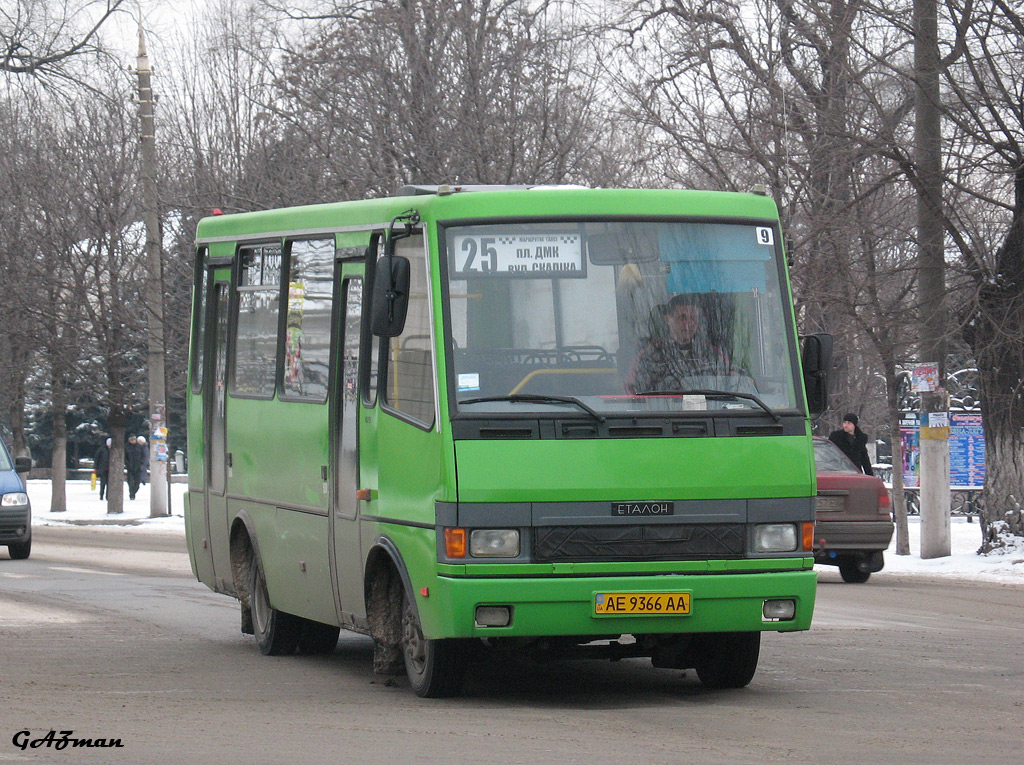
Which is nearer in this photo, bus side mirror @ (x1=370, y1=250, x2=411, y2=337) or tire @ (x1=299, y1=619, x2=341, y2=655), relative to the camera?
bus side mirror @ (x1=370, y1=250, x2=411, y2=337)

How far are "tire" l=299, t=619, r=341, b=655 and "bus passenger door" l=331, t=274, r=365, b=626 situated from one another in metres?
1.60

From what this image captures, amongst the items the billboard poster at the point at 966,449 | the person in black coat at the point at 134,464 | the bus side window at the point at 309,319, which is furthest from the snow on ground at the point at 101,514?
the bus side window at the point at 309,319

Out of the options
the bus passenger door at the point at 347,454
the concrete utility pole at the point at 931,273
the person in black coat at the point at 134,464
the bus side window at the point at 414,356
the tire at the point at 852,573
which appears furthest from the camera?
the person in black coat at the point at 134,464

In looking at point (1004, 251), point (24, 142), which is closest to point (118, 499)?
point (24, 142)

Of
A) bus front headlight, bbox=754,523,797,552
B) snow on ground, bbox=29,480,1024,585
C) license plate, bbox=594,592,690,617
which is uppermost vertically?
bus front headlight, bbox=754,523,797,552

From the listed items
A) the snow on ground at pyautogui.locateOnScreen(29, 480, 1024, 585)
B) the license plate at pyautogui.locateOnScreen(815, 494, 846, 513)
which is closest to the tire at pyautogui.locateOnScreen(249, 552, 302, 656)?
the license plate at pyautogui.locateOnScreen(815, 494, 846, 513)

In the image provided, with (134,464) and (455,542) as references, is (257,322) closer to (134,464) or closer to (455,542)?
(455,542)

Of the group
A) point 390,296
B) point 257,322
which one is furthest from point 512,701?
point 257,322

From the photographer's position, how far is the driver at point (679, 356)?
9.27m

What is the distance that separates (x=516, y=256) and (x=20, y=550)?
15420 mm

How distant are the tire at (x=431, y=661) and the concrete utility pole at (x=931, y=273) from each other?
12916 millimetres

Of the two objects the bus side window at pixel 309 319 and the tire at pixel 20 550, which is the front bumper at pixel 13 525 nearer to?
the tire at pixel 20 550

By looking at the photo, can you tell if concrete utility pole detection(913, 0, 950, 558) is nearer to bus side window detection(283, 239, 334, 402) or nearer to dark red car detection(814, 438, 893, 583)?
dark red car detection(814, 438, 893, 583)

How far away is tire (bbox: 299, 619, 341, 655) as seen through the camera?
40.1 feet
